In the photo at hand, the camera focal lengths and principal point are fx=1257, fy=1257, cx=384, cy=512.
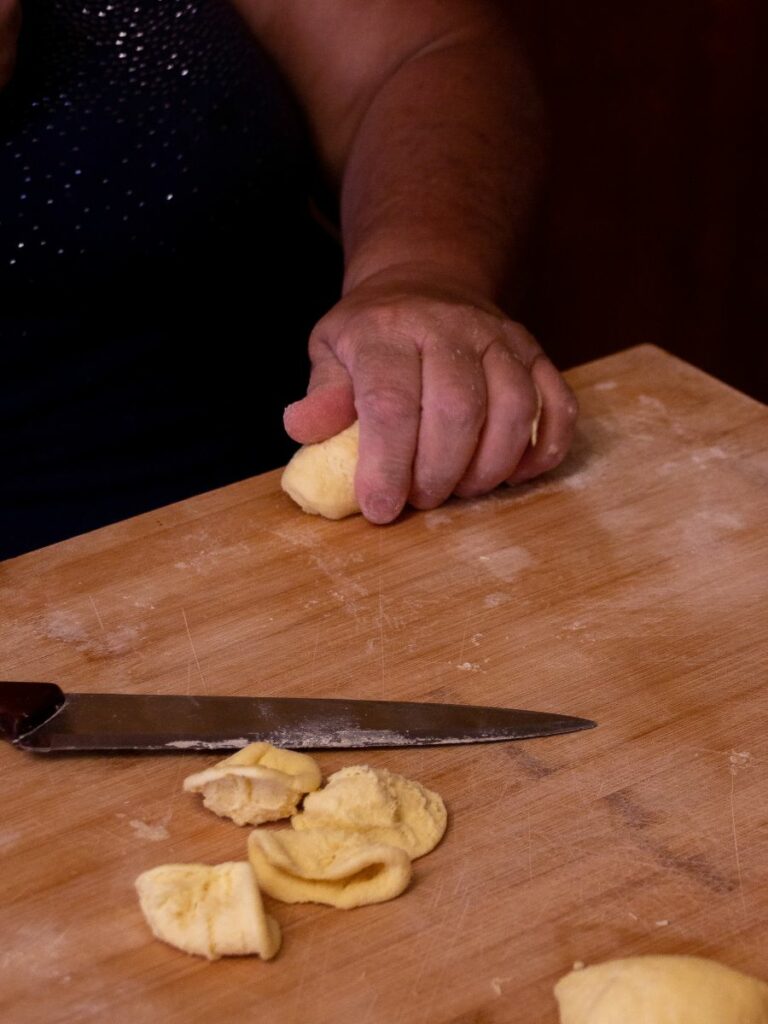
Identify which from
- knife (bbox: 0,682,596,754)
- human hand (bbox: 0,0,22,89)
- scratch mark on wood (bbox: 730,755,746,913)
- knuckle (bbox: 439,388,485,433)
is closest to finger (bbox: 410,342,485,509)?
knuckle (bbox: 439,388,485,433)

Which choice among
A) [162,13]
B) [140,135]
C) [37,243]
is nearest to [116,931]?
[37,243]

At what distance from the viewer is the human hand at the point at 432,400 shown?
1.14 metres

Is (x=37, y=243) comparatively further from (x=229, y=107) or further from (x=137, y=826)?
(x=137, y=826)

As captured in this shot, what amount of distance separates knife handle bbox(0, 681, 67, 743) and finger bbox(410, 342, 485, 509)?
41 centimetres

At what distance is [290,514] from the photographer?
1191 millimetres

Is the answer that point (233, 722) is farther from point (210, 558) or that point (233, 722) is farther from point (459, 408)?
point (459, 408)

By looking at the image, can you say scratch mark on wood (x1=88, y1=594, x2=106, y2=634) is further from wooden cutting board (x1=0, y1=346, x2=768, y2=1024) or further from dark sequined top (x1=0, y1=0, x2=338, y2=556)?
dark sequined top (x1=0, y1=0, x2=338, y2=556)

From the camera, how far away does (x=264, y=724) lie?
899mm

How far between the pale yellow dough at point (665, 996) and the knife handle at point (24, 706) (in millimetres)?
402

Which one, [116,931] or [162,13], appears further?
[162,13]

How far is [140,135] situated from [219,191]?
0.11 m

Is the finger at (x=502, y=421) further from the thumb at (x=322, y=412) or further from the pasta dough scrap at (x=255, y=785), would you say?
the pasta dough scrap at (x=255, y=785)

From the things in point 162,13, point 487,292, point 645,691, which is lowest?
point 645,691

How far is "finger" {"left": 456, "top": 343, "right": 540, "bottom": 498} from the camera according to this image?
117 centimetres
